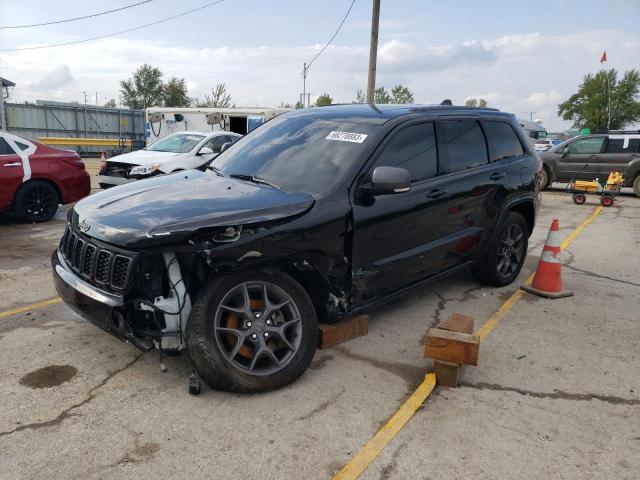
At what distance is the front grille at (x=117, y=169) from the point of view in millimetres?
10367

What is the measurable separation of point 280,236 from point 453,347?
4.34ft

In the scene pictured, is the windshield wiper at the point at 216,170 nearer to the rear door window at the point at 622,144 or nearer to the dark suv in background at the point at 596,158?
the dark suv in background at the point at 596,158

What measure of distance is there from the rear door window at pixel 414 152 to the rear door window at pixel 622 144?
1252 centimetres

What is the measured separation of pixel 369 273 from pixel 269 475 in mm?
1645

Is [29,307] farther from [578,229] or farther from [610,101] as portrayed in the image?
[610,101]

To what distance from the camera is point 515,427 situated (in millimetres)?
2926

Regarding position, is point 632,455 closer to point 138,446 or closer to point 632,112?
point 138,446

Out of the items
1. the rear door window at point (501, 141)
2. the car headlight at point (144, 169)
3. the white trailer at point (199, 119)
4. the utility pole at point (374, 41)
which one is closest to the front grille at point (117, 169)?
the car headlight at point (144, 169)

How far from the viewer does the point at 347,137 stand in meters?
3.93

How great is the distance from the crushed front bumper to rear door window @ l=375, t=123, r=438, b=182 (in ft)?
6.60

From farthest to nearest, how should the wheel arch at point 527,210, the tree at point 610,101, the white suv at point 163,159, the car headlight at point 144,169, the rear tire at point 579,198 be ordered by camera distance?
the tree at point 610,101 < the rear tire at point 579,198 < the white suv at point 163,159 < the car headlight at point 144,169 < the wheel arch at point 527,210

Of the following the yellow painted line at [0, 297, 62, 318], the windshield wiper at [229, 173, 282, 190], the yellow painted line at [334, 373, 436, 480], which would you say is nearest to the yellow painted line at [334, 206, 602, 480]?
the yellow painted line at [334, 373, 436, 480]

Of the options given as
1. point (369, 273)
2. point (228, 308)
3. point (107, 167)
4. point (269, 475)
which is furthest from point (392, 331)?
point (107, 167)

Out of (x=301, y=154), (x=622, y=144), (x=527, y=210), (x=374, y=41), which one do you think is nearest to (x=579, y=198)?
(x=622, y=144)
